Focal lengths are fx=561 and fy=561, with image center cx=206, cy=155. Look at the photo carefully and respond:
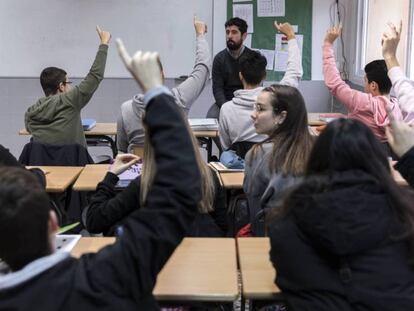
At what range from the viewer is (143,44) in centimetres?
626

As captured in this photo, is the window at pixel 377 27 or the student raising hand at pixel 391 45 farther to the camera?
the window at pixel 377 27

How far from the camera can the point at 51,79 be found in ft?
13.4

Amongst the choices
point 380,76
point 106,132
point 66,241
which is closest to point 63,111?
point 106,132

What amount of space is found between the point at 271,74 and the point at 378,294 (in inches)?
203

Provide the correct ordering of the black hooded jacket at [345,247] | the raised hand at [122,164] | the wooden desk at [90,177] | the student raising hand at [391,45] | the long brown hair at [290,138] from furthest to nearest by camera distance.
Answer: the wooden desk at [90,177] → the student raising hand at [391,45] → the raised hand at [122,164] → the long brown hair at [290,138] → the black hooded jacket at [345,247]

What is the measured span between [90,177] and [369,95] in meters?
1.91

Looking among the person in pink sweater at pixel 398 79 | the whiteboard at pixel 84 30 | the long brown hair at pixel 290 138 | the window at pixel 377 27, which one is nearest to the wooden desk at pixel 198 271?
the long brown hair at pixel 290 138

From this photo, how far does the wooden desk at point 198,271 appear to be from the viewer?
1712mm

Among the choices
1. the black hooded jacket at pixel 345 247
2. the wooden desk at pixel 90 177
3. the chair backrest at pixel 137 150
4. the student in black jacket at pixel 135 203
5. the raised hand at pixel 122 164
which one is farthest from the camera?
the chair backrest at pixel 137 150

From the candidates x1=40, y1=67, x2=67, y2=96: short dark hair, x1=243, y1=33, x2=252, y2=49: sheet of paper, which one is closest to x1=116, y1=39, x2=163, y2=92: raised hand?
x1=40, y1=67, x2=67, y2=96: short dark hair

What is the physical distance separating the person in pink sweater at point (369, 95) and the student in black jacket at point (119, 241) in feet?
8.87

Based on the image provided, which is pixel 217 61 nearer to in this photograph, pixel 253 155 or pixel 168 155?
pixel 253 155

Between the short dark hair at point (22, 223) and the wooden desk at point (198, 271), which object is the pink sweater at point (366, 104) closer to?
the wooden desk at point (198, 271)

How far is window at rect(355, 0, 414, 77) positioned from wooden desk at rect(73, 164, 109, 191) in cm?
277
